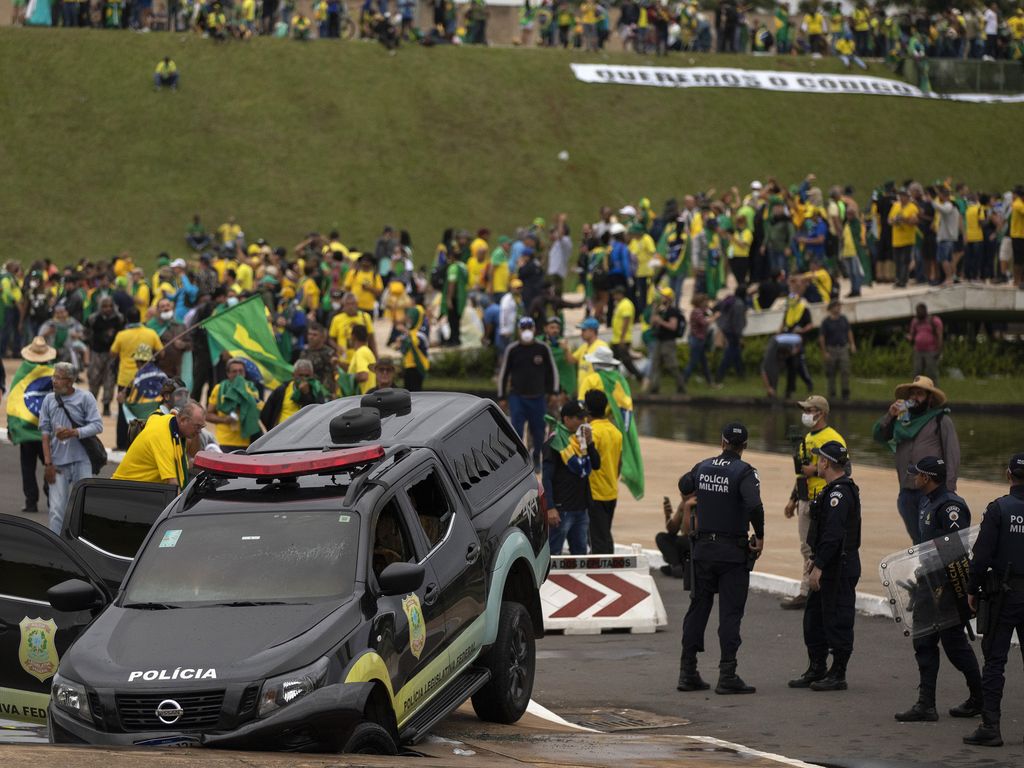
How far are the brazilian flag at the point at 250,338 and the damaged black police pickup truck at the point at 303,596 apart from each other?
7.56 metres

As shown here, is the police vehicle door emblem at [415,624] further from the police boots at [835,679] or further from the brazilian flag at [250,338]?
the brazilian flag at [250,338]

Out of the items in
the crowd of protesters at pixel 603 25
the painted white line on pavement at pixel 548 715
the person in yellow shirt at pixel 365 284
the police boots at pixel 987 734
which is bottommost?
the painted white line on pavement at pixel 548 715

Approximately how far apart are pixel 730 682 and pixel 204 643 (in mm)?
4325

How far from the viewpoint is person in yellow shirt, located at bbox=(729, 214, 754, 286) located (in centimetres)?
3152

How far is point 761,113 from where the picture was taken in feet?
185

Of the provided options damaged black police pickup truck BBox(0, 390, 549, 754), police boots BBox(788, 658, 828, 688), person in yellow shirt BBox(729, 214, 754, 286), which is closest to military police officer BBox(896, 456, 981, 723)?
police boots BBox(788, 658, 828, 688)

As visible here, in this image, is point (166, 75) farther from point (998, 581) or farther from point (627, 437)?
point (998, 581)

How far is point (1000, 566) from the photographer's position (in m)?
9.66

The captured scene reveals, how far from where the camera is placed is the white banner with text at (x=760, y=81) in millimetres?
56500

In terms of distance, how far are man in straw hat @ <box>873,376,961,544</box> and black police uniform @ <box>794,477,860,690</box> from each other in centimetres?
240

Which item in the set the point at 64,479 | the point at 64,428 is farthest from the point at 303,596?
the point at 64,479

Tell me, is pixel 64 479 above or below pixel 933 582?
below

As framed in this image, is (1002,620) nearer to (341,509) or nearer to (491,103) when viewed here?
(341,509)

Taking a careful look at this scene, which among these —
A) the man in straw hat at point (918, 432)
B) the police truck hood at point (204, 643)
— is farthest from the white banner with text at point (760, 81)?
the police truck hood at point (204, 643)
